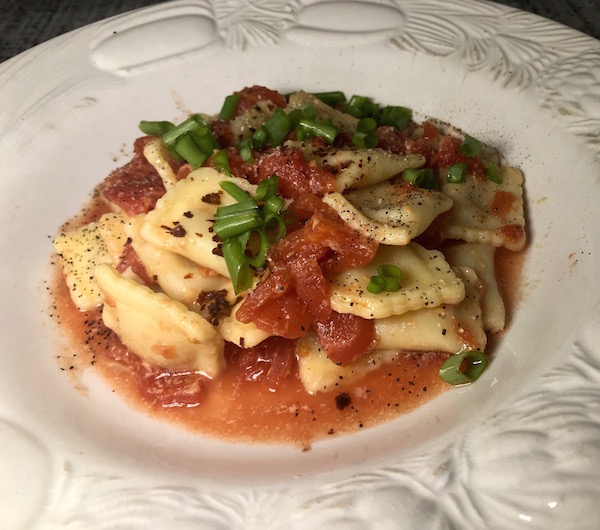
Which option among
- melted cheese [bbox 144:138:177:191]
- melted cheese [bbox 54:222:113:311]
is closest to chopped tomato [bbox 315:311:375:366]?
melted cheese [bbox 144:138:177:191]

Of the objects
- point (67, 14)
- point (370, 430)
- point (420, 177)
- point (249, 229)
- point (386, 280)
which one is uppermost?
point (67, 14)

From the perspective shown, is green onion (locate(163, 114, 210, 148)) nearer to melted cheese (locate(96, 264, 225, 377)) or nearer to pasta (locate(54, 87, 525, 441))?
pasta (locate(54, 87, 525, 441))

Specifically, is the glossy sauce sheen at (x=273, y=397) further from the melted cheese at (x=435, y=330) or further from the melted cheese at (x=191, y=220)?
the melted cheese at (x=191, y=220)

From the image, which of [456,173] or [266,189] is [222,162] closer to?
[266,189]

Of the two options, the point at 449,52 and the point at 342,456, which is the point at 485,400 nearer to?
the point at 342,456

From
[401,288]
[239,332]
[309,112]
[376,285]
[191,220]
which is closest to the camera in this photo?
[376,285]

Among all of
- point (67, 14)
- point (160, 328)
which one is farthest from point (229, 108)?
point (67, 14)

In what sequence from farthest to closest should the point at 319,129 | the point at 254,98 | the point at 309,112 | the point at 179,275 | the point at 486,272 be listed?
1. the point at 254,98
2. the point at 309,112
3. the point at 319,129
4. the point at 486,272
5. the point at 179,275

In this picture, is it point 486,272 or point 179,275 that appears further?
point 486,272
